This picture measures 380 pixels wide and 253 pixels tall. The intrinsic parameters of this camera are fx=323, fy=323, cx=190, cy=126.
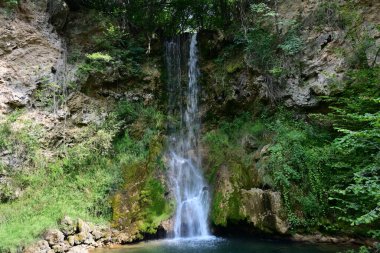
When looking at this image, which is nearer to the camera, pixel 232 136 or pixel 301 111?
pixel 301 111

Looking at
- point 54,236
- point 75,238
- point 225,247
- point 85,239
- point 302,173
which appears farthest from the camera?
point 302,173

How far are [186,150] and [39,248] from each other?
6.78 meters

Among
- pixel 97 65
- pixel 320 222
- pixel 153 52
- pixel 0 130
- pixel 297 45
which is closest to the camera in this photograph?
pixel 320 222

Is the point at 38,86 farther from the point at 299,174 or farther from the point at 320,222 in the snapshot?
the point at 320,222

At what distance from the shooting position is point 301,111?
41.4ft

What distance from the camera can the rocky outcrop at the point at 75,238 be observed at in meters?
8.59

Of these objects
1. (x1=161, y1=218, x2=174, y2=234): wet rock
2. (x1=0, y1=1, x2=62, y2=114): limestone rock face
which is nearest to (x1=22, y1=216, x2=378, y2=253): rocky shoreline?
(x1=161, y1=218, x2=174, y2=234): wet rock

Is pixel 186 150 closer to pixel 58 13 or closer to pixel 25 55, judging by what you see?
pixel 25 55

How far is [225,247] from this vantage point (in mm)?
8977

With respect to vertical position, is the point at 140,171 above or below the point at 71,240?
above

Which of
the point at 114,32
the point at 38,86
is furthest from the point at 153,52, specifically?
the point at 38,86

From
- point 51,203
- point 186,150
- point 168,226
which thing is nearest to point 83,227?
point 51,203

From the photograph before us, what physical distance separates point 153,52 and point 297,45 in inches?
260

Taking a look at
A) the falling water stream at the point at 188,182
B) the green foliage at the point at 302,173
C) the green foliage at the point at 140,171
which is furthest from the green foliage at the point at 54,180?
the green foliage at the point at 302,173
